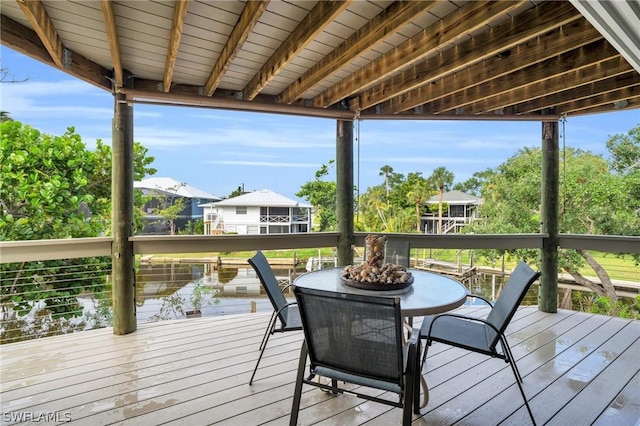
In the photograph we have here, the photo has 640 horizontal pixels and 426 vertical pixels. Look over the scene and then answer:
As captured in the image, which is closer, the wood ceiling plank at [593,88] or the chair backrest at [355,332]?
the chair backrest at [355,332]

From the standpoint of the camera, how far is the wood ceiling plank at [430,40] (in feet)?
6.36

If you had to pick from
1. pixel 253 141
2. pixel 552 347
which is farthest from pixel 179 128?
pixel 552 347

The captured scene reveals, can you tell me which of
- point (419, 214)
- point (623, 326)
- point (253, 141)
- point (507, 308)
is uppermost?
point (253, 141)

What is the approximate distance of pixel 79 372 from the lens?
2564 millimetres

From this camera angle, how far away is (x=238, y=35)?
2230mm

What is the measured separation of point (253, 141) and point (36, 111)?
2.70 meters

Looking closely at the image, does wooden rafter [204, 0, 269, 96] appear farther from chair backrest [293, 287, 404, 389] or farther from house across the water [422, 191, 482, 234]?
house across the water [422, 191, 482, 234]

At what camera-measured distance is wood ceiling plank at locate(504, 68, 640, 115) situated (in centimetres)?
267

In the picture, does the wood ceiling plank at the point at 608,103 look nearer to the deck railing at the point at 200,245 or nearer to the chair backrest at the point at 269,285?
the deck railing at the point at 200,245

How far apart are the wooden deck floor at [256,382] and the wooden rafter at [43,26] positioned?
7.51ft

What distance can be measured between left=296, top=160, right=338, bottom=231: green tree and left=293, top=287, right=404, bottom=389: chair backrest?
112 inches

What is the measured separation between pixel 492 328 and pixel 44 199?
5.09 m

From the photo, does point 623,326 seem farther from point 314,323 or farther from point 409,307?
point 314,323

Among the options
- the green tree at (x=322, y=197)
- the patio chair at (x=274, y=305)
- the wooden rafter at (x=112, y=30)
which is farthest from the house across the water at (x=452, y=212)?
the wooden rafter at (x=112, y=30)
